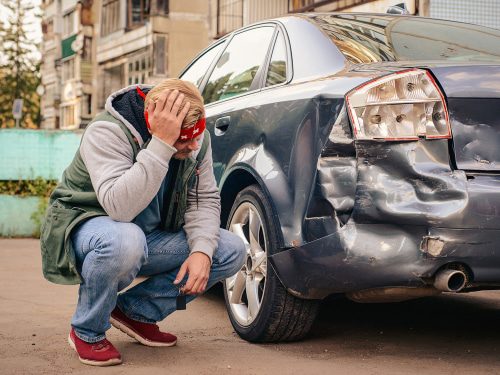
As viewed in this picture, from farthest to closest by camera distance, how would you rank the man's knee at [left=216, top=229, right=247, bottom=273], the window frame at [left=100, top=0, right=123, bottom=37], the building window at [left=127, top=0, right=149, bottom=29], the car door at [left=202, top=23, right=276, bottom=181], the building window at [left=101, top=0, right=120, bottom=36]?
the building window at [left=101, top=0, right=120, bottom=36] → the window frame at [left=100, top=0, right=123, bottom=37] → the building window at [left=127, top=0, right=149, bottom=29] → the car door at [left=202, top=23, right=276, bottom=181] → the man's knee at [left=216, top=229, right=247, bottom=273]

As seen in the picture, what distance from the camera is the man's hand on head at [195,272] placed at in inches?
146

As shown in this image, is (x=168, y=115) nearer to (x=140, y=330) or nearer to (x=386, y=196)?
(x=386, y=196)

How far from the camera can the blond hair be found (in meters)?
3.51

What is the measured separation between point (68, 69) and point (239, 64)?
3866 centimetres

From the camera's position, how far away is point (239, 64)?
5.17 metres

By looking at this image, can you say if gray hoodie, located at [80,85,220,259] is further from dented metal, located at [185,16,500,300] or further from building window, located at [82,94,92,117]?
building window, located at [82,94,92,117]

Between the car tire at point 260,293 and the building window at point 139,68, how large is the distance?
89.4ft

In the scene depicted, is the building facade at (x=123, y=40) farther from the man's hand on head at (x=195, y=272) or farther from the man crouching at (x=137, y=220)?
the man's hand on head at (x=195, y=272)

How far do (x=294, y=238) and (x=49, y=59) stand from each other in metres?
46.9

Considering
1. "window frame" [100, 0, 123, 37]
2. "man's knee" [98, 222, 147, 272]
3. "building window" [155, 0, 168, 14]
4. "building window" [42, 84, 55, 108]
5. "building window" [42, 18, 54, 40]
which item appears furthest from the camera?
"building window" [42, 18, 54, 40]

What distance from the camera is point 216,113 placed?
512 centimetres

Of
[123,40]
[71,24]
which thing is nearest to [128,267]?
[123,40]

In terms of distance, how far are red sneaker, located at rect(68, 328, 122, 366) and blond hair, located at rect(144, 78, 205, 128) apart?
3.26 ft

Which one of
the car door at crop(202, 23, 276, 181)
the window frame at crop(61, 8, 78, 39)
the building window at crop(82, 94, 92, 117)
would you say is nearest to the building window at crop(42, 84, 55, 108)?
the window frame at crop(61, 8, 78, 39)
